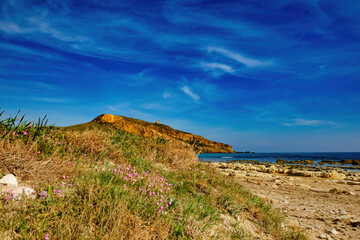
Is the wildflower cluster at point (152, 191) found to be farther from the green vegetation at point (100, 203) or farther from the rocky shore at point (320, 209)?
the rocky shore at point (320, 209)

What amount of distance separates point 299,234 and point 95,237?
4.97 m

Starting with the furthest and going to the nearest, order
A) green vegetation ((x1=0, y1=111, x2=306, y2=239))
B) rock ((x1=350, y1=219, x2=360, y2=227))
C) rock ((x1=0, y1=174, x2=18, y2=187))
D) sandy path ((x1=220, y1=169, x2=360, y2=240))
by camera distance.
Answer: rock ((x1=350, y1=219, x2=360, y2=227))
sandy path ((x1=220, y1=169, x2=360, y2=240))
rock ((x1=0, y1=174, x2=18, y2=187))
green vegetation ((x1=0, y1=111, x2=306, y2=239))

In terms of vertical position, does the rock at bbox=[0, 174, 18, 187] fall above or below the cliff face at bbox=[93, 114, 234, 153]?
below

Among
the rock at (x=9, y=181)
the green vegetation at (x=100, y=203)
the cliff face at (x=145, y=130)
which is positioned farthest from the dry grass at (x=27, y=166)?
the cliff face at (x=145, y=130)

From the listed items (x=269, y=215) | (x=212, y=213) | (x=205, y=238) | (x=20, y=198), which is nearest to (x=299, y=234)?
(x=269, y=215)

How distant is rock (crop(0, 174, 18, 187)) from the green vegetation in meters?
0.28

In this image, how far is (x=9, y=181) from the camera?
151 inches

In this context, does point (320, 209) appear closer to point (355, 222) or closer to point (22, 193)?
point (355, 222)

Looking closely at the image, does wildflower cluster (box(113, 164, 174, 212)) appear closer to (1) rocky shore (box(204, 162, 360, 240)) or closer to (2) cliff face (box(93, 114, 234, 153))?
(1) rocky shore (box(204, 162, 360, 240))

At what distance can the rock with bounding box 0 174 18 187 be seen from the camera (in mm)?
3789

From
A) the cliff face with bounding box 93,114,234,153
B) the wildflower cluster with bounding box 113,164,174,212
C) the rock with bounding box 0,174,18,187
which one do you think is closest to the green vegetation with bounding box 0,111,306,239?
the wildflower cluster with bounding box 113,164,174,212

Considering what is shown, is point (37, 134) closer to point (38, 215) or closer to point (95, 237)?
point (38, 215)

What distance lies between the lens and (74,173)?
4.68 metres

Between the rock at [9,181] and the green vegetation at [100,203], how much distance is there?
0.91 feet
